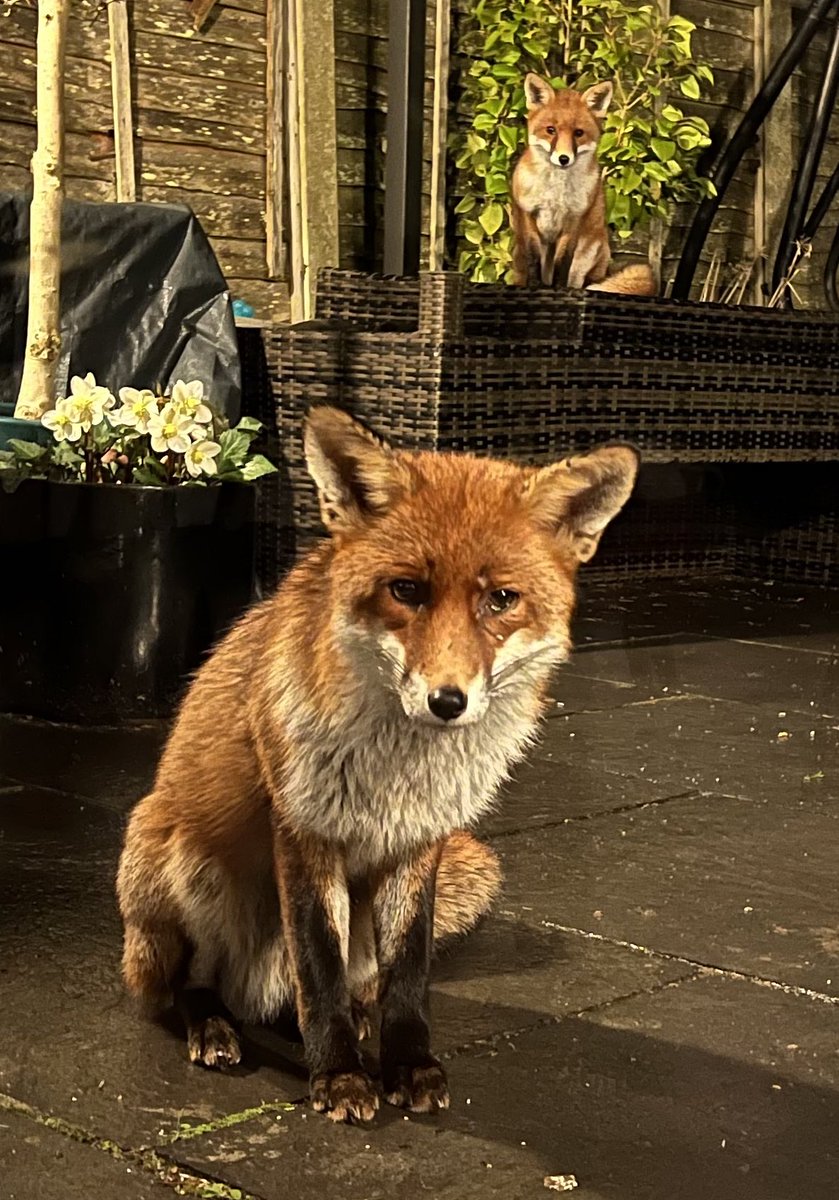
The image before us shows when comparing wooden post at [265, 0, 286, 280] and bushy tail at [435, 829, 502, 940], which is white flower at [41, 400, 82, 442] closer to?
bushy tail at [435, 829, 502, 940]

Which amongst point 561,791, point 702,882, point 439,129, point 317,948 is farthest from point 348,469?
point 439,129

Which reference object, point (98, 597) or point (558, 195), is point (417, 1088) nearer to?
point (98, 597)

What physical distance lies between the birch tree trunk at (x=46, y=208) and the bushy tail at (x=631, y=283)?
2442 mm

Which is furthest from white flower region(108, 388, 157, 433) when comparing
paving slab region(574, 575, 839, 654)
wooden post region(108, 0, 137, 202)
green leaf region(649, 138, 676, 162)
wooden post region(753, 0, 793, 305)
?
wooden post region(753, 0, 793, 305)

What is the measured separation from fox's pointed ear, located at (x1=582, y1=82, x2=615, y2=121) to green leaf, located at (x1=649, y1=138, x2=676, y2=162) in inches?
55.5

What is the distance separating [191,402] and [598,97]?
2.92 metres

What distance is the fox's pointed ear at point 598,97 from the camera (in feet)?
19.9

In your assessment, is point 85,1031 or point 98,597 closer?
point 85,1031

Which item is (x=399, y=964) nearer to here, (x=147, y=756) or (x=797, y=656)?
(x=147, y=756)

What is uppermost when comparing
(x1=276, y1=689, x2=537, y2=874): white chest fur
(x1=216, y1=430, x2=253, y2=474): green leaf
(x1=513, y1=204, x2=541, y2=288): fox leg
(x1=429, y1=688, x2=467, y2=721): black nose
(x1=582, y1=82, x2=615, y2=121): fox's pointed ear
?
(x1=582, y1=82, x2=615, y2=121): fox's pointed ear

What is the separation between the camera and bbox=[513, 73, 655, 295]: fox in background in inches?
235

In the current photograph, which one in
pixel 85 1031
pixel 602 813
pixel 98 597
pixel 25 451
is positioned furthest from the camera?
pixel 25 451

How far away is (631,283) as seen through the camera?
6.11m

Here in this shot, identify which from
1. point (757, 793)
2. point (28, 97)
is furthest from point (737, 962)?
point (28, 97)
